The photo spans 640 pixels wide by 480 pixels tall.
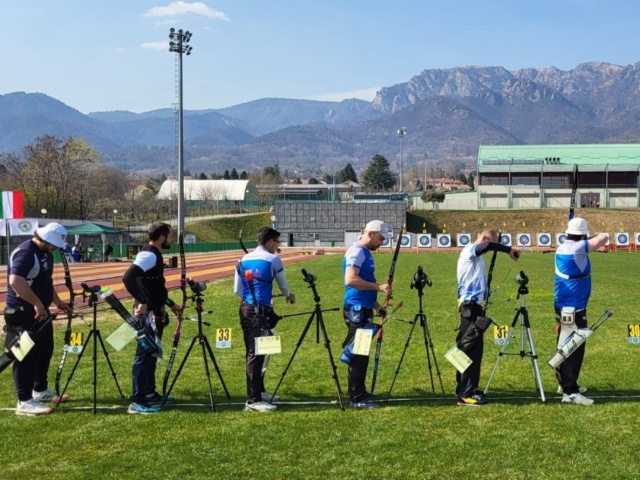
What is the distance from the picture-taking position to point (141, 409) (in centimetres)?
779

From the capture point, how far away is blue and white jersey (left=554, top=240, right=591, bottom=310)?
816 cm

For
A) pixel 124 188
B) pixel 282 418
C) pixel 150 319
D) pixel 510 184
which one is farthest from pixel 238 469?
pixel 124 188

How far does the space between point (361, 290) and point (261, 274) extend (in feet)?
3.94

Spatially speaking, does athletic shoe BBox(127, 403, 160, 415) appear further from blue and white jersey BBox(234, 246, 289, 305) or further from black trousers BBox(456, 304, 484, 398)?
black trousers BBox(456, 304, 484, 398)

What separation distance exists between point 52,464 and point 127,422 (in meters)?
1.34

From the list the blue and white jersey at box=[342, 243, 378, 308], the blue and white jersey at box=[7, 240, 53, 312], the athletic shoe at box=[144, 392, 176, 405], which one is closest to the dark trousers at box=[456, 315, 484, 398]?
the blue and white jersey at box=[342, 243, 378, 308]

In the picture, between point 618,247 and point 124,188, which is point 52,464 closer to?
point 618,247

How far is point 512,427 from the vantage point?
7.00 metres

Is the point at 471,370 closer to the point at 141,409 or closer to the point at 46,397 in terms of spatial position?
the point at 141,409

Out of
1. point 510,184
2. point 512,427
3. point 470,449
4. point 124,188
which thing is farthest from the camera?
point 124,188

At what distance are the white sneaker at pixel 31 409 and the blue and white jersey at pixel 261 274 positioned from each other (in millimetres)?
2636

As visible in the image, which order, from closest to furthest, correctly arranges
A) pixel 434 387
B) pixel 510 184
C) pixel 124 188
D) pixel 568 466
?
pixel 568 466
pixel 434 387
pixel 510 184
pixel 124 188

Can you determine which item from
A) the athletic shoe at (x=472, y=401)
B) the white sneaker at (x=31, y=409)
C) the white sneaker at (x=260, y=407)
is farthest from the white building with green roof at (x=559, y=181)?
the white sneaker at (x=31, y=409)

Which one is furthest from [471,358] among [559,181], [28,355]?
[559,181]
